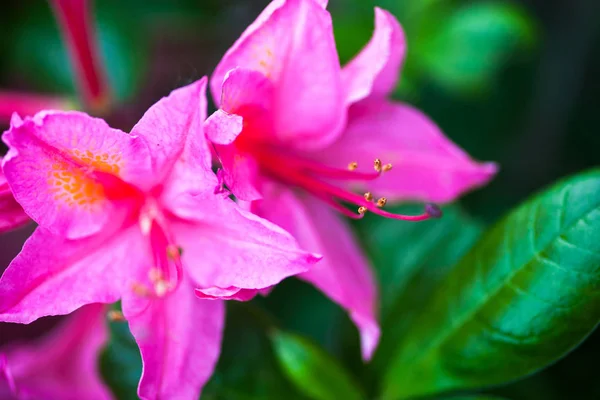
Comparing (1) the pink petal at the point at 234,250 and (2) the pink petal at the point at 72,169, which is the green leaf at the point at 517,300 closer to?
(1) the pink petal at the point at 234,250

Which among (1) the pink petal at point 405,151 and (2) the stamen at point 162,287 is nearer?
(2) the stamen at point 162,287

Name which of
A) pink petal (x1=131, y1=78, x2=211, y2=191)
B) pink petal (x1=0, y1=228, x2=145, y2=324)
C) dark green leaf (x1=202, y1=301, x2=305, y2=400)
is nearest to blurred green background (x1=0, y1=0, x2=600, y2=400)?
dark green leaf (x1=202, y1=301, x2=305, y2=400)

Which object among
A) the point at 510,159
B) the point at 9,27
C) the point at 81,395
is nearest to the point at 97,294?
the point at 81,395

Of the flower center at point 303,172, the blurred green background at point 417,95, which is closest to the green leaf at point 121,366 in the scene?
the blurred green background at point 417,95

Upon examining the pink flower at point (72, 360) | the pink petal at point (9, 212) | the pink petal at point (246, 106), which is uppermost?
the pink petal at point (246, 106)

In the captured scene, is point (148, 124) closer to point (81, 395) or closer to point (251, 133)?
point (251, 133)
